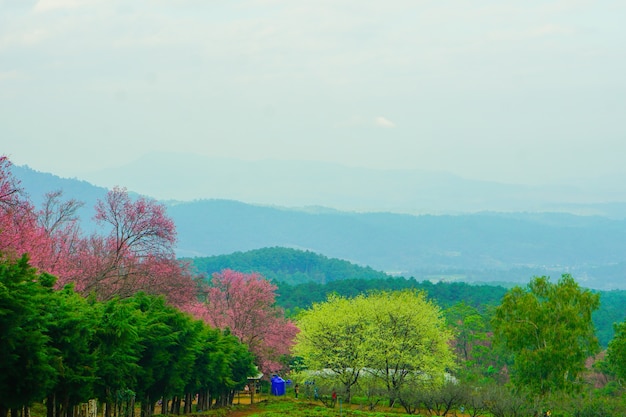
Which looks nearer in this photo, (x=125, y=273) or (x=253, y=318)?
(x=125, y=273)

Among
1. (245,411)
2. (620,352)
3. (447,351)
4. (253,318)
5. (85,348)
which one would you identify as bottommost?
(245,411)

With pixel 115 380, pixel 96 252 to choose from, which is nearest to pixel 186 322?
pixel 115 380

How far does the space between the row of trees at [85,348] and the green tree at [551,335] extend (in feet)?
67.3

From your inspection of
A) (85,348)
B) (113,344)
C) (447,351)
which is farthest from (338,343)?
(85,348)

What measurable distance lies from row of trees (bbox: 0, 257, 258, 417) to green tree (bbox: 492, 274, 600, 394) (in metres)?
20.5

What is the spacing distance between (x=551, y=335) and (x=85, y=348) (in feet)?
109

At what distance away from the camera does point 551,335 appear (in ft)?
166

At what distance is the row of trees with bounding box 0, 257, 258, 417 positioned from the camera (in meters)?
22.2

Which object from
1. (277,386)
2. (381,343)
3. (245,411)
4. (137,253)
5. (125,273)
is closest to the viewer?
(125,273)

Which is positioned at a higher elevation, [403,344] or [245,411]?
[403,344]

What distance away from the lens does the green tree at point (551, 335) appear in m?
50.5

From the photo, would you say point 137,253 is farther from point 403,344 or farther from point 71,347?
point 71,347

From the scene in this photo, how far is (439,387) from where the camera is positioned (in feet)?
179

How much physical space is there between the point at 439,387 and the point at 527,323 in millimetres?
7578
